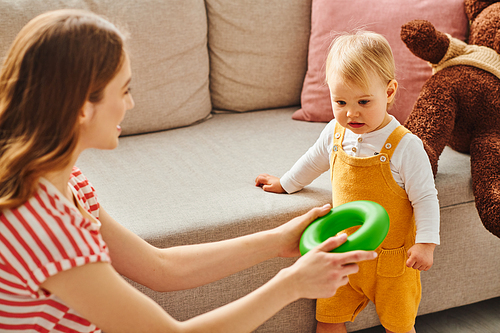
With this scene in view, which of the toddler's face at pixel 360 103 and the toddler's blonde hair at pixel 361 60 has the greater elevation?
the toddler's blonde hair at pixel 361 60

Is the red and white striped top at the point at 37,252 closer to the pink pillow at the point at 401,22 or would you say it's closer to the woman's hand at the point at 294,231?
the woman's hand at the point at 294,231

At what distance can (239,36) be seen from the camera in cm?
188

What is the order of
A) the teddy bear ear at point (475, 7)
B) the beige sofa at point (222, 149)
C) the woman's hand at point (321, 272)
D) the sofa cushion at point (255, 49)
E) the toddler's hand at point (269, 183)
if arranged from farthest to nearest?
1. the sofa cushion at point (255, 49)
2. the teddy bear ear at point (475, 7)
3. the toddler's hand at point (269, 183)
4. the beige sofa at point (222, 149)
5. the woman's hand at point (321, 272)

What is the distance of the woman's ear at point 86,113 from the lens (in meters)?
0.72

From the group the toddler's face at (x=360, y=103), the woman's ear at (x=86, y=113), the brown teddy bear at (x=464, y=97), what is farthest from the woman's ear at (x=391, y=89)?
the woman's ear at (x=86, y=113)

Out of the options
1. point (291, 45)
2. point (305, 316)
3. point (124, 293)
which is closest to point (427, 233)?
point (305, 316)

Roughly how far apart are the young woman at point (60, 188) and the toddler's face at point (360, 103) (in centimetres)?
48

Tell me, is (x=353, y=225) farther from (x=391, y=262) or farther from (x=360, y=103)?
(x=360, y=103)

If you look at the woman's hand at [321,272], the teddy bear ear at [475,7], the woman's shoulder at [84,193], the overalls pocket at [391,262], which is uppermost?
the teddy bear ear at [475,7]

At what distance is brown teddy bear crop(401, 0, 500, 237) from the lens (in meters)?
1.35

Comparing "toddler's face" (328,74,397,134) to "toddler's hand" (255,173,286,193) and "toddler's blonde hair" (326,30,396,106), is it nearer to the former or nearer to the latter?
"toddler's blonde hair" (326,30,396,106)

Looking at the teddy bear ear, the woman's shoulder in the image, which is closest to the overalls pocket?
the woman's shoulder

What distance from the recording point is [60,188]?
77 centimetres

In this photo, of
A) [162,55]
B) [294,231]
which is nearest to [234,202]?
[294,231]
